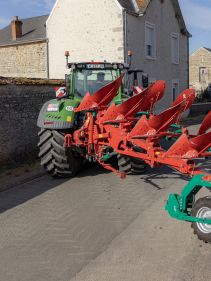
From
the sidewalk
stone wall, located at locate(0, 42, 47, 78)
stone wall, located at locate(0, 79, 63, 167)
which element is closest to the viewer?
the sidewalk

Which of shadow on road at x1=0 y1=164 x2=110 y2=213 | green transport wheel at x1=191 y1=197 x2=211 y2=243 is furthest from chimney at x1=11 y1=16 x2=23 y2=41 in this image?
green transport wheel at x1=191 y1=197 x2=211 y2=243

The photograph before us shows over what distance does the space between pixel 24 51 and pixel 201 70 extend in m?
27.2

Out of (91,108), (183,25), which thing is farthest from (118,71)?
(183,25)

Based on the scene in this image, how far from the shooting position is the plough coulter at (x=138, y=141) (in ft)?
16.5

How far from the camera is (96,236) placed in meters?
5.26

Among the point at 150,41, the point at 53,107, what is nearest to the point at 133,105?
the point at 53,107

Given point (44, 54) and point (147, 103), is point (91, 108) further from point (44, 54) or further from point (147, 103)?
point (44, 54)

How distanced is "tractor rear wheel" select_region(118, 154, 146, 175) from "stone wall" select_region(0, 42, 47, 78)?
568 inches

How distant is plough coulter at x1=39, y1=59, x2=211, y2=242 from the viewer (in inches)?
199

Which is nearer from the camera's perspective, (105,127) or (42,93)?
(105,127)

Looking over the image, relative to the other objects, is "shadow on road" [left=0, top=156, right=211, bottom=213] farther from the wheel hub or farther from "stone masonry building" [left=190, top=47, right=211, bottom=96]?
"stone masonry building" [left=190, top=47, right=211, bottom=96]

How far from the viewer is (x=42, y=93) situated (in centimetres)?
1223

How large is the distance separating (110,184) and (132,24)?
13168 millimetres

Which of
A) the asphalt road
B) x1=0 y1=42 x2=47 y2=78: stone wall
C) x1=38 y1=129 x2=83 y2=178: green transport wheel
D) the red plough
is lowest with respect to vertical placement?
the asphalt road
